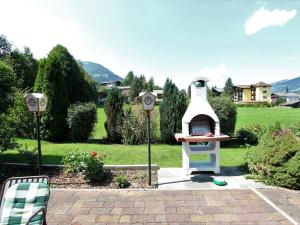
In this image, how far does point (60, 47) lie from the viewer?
1520 centimetres

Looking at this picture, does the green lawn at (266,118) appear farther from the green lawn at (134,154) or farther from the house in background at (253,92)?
the house in background at (253,92)

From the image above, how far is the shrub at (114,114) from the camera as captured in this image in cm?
1173

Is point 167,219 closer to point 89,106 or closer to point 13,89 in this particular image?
point 13,89

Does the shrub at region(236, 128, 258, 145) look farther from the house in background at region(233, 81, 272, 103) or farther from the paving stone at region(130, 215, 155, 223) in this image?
the house in background at region(233, 81, 272, 103)

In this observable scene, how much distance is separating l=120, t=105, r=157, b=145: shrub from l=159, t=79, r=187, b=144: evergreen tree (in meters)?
0.77

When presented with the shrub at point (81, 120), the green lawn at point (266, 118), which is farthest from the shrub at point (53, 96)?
the green lawn at point (266, 118)

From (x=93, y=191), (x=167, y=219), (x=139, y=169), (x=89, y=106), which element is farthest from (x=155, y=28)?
(x=167, y=219)

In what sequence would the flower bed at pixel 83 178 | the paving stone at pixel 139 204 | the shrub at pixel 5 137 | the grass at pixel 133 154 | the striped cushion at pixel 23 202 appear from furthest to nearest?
1. the grass at pixel 133 154
2. the shrub at pixel 5 137
3. the flower bed at pixel 83 178
4. the paving stone at pixel 139 204
5. the striped cushion at pixel 23 202

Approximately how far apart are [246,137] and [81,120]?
24.8 ft

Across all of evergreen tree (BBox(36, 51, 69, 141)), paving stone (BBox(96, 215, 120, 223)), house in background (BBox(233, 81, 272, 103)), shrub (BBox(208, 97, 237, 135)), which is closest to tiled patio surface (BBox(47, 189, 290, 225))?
paving stone (BBox(96, 215, 120, 223))

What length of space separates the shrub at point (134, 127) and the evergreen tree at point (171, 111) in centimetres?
77

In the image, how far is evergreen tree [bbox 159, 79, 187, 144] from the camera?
37.0 ft

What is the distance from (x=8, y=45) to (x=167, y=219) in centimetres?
4238

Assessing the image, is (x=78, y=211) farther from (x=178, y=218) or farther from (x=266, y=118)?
(x=266, y=118)
